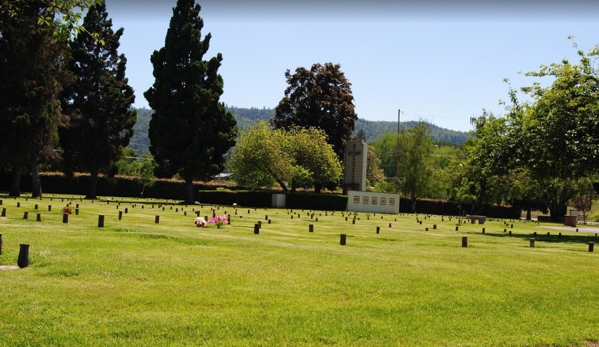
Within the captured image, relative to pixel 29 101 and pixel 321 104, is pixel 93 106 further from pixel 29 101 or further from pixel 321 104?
pixel 321 104

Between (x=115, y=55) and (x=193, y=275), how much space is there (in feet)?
178

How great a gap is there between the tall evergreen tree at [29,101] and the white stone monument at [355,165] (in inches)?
1232

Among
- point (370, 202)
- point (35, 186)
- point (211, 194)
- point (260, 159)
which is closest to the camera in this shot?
point (35, 186)

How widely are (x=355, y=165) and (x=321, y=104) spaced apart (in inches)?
496

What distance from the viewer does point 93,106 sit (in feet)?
199

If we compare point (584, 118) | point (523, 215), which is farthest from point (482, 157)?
point (523, 215)

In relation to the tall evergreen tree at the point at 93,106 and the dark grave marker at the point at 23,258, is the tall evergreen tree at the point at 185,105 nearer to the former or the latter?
the tall evergreen tree at the point at 93,106

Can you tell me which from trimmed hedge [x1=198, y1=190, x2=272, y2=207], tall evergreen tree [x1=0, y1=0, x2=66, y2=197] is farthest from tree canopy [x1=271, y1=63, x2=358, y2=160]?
tall evergreen tree [x1=0, y1=0, x2=66, y2=197]

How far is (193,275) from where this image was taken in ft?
41.8

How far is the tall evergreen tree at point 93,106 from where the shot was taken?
60.1 m

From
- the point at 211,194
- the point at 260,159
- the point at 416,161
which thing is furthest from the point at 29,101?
the point at 416,161

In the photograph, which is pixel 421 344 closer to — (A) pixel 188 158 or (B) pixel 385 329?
(B) pixel 385 329

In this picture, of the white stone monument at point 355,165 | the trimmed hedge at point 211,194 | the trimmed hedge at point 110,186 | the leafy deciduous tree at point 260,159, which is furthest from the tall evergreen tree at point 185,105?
the white stone monument at point 355,165

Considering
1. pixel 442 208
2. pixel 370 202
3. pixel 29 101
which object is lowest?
pixel 442 208
